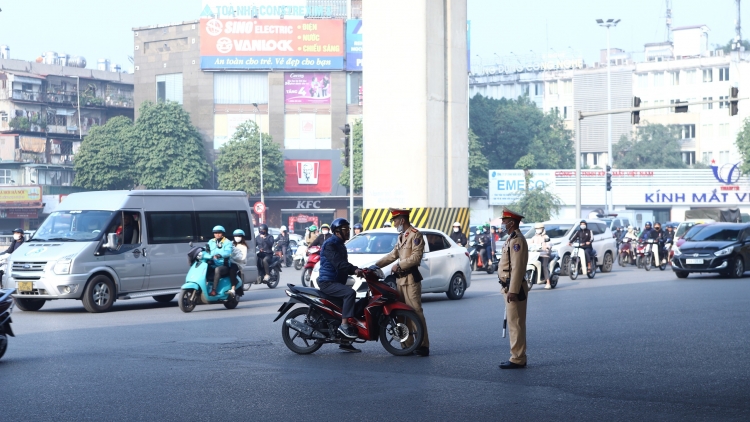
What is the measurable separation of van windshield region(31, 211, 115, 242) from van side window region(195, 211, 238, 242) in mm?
2234

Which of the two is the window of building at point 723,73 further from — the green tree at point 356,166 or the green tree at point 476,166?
the green tree at point 356,166

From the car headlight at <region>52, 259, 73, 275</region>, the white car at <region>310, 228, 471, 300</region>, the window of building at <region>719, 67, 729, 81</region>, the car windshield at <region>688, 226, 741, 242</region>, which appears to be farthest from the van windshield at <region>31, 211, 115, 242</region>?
the window of building at <region>719, 67, 729, 81</region>

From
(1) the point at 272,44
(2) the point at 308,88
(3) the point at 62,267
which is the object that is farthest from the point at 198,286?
(1) the point at 272,44

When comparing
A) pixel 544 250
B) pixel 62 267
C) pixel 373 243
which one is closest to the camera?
pixel 62 267

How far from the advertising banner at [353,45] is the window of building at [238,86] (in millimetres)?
7280

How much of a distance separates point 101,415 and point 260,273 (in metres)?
18.3

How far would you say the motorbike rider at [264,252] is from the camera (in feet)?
84.9

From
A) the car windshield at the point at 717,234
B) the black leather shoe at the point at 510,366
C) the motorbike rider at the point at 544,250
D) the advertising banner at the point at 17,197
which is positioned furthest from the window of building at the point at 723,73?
the black leather shoe at the point at 510,366

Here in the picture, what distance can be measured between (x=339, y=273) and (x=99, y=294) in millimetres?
8099

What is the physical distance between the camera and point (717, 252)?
92.9 feet

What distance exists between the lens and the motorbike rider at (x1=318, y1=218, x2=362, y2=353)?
11.7m

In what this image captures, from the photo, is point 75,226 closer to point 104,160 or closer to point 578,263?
point 578,263

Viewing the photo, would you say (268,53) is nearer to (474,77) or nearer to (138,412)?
(474,77)

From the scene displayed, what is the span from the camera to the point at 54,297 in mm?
17922
